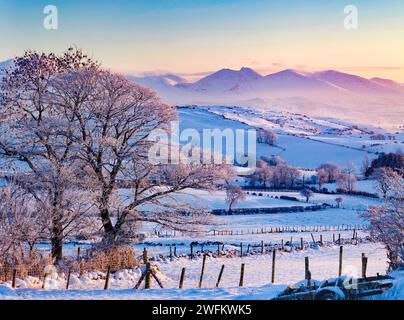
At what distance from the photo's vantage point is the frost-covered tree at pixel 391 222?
13188 millimetres

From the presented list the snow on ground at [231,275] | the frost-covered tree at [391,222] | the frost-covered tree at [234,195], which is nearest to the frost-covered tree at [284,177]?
the frost-covered tree at [234,195]

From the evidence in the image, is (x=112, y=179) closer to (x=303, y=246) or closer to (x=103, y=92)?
(x=103, y=92)

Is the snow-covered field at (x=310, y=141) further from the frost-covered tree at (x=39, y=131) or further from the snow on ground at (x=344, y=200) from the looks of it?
the frost-covered tree at (x=39, y=131)

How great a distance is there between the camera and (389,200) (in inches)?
584

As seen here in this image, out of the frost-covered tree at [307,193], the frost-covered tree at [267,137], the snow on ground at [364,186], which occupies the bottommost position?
the frost-covered tree at [307,193]

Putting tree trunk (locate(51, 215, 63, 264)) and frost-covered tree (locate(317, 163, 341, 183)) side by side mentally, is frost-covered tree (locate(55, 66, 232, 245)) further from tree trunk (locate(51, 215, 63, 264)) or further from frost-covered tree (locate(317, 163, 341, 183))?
frost-covered tree (locate(317, 163, 341, 183))

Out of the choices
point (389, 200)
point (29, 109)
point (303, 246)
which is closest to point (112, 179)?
point (29, 109)

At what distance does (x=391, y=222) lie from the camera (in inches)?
545

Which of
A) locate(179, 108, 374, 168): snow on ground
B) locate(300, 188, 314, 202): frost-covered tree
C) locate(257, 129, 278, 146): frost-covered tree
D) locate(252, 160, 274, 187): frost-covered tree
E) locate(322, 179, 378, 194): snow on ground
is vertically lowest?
locate(300, 188, 314, 202): frost-covered tree

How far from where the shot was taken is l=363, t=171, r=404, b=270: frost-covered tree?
43.3 ft

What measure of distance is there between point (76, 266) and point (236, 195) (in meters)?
26.6

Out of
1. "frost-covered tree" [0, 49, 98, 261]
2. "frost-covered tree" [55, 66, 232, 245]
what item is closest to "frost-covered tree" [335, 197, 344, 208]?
"frost-covered tree" [55, 66, 232, 245]

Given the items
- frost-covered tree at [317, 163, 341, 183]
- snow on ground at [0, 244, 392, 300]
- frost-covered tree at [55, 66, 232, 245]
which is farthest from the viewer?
frost-covered tree at [317, 163, 341, 183]

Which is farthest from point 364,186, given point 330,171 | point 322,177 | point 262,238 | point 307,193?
point 262,238
